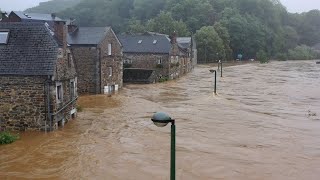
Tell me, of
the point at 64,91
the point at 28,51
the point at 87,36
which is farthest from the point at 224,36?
the point at 28,51

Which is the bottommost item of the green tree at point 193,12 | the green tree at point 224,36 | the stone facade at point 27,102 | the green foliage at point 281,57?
the stone facade at point 27,102

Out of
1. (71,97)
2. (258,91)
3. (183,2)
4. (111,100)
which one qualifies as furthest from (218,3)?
(71,97)

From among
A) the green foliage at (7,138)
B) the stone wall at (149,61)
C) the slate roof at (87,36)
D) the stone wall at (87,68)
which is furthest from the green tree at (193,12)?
the green foliage at (7,138)

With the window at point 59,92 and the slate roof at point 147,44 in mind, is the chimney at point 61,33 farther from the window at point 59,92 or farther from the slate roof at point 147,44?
the slate roof at point 147,44

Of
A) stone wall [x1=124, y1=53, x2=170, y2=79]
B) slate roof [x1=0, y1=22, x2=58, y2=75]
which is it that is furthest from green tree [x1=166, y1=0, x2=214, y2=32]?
slate roof [x1=0, y1=22, x2=58, y2=75]

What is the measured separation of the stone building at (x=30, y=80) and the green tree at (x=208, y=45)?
8920 centimetres

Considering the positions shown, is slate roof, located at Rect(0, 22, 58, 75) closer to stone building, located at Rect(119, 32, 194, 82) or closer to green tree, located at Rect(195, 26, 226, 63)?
stone building, located at Rect(119, 32, 194, 82)

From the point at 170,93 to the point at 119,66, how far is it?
6697mm

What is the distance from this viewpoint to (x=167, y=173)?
17.9 metres

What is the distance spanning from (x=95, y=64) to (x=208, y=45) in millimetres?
73276

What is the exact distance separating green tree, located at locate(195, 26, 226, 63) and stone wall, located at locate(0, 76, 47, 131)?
90.6m

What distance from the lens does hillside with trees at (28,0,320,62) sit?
116625 millimetres

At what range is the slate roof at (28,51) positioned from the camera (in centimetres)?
2316

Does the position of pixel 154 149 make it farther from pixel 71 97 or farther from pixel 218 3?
pixel 218 3
